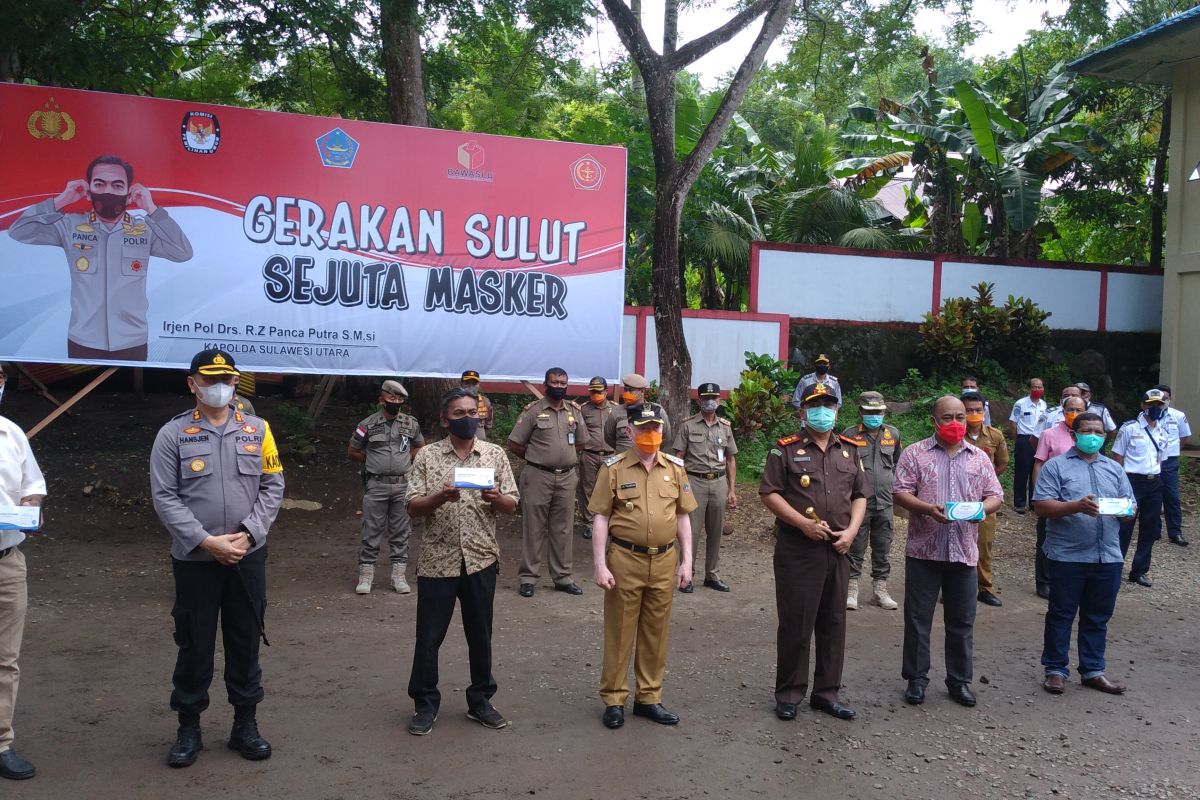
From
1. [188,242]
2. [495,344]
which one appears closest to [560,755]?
[495,344]

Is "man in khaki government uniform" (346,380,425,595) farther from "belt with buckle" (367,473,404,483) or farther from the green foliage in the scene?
the green foliage

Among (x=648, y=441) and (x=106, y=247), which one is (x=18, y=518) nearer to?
(x=648, y=441)

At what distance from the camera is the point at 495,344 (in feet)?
35.4

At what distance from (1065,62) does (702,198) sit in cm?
786

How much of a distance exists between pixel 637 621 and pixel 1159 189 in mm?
16668

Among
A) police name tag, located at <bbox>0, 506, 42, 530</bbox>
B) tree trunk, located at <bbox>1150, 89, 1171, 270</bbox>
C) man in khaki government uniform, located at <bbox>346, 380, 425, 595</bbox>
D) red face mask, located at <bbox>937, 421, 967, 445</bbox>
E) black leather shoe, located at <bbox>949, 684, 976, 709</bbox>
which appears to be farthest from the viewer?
tree trunk, located at <bbox>1150, 89, 1171, 270</bbox>

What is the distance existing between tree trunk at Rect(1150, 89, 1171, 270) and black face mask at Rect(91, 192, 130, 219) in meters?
16.6

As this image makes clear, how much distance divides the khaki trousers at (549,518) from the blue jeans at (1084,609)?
13.3ft

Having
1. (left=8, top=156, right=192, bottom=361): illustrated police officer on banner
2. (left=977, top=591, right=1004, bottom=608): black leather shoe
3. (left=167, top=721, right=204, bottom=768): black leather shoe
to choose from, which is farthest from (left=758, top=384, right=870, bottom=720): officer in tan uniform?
(left=8, top=156, right=192, bottom=361): illustrated police officer on banner

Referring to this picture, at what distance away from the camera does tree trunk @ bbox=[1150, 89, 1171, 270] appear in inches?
699

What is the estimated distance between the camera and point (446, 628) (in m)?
5.40

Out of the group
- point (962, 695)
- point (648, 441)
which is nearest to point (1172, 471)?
point (962, 695)

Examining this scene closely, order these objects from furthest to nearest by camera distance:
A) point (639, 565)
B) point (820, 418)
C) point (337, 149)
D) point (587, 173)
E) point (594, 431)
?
point (587, 173), point (594, 431), point (337, 149), point (820, 418), point (639, 565)

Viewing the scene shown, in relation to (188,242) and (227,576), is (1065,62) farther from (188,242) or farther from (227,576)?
(227,576)
